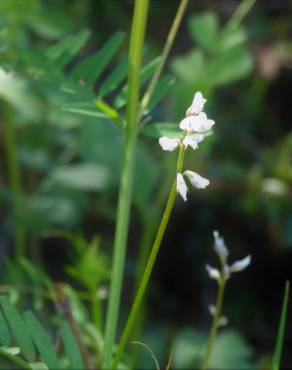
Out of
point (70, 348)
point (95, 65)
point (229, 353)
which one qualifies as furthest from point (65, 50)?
point (229, 353)

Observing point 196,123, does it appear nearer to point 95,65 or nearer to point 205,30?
point 95,65

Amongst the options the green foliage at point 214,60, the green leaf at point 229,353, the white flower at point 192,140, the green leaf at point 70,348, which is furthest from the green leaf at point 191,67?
the white flower at point 192,140

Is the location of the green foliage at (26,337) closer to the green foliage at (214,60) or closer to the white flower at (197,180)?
the white flower at (197,180)

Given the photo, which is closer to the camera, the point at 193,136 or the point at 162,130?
the point at 193,136

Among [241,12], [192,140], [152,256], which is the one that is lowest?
[152,256]

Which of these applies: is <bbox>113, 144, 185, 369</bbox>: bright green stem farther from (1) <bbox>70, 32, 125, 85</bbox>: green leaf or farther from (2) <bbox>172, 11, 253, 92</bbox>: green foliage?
(2) <bbox>172, 11, 253, 92</bbox>: green foliage

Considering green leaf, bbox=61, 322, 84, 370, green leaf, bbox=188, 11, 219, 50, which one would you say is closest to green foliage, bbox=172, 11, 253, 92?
green leaf, bbox=188, 11, 219, 50

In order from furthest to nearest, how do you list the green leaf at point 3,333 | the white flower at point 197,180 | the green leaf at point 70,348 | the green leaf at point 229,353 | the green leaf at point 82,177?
the green leaf at point 82,177 → the green leaf at point 229,353 → the green leaf at point 70,348 → the green leaf at point 3,333 → the white flower at point 197,180
